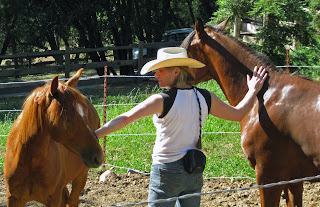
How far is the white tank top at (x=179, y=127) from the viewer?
2740 millimetres

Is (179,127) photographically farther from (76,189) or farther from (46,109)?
(76,189)

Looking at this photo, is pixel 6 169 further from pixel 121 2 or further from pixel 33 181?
pixel 121 2

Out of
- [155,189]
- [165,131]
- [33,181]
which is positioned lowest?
[33,181]

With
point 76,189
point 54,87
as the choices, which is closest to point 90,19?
point 76,189

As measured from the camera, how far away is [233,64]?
4.22 m

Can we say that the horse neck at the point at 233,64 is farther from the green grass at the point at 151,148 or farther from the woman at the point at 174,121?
the green grass at the point at 151,148

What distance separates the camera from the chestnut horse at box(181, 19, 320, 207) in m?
3.63

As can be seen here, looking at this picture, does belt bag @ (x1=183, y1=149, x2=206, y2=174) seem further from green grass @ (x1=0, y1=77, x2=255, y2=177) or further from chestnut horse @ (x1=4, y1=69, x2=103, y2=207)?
green grass @ (x1=0, y1=77, x2=255, y2=177)

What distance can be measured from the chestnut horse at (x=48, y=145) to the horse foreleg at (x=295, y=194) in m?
2.17

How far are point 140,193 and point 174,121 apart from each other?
292cm

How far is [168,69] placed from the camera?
285 cm

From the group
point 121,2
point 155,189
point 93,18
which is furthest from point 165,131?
point 121,2

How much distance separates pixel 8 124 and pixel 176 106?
6286 mm

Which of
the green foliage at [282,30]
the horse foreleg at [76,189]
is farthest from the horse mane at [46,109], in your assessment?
the green foliage at [282,30]
